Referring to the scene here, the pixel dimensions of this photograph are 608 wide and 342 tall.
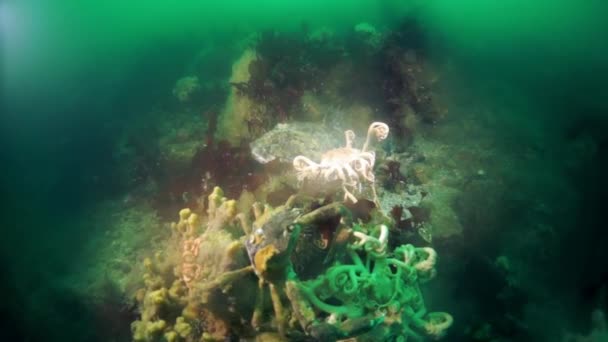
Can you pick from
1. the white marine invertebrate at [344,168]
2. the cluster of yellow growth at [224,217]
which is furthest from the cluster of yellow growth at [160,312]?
the white marine invertebrate at [344,168]

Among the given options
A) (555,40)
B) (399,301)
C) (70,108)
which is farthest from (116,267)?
(555,40)

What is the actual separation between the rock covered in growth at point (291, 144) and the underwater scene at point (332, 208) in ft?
0.14

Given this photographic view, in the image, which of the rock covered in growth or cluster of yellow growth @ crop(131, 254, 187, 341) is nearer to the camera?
cluster of yellow growth @ crop(131, 254, 187, 341)

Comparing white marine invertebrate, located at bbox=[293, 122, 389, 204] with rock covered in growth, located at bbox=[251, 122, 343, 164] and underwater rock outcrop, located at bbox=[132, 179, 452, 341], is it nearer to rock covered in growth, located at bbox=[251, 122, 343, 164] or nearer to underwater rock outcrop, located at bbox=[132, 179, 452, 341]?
rock covered in growth, located at bbox=[251, 122, 343, 164]

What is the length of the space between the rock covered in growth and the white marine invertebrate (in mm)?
420

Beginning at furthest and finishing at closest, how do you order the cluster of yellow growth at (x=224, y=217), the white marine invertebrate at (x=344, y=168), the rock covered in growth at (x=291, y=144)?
the rock covered in growth at (x=291, y=144) < the white marine invertebrate at (x=344, y=168) < the cluster of yellow growth at (x=224, y=217)

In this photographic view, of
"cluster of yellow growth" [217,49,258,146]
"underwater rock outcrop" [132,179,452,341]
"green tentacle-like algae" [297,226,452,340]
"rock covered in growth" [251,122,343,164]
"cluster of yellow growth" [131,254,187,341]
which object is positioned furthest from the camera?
"cluster of yellow growth" [217,49,258,146]

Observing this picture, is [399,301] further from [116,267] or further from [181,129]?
[181,129]

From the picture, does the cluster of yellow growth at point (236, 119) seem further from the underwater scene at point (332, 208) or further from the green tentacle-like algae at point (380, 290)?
the green tentacle-like algae at point (380, 290)

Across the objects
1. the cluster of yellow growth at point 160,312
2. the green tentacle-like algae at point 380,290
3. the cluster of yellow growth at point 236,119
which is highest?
the cluster of yellow growth at point 236,119

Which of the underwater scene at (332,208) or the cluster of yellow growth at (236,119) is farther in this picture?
the cluster of yellow growth at (236,119)

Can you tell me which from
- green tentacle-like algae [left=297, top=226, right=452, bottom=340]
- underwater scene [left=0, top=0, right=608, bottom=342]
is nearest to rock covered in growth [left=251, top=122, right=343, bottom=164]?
underwater scene [left=0, top=0, right=608, bottom=342]

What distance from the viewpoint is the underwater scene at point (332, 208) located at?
3.29m

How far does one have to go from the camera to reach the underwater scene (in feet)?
10.8
